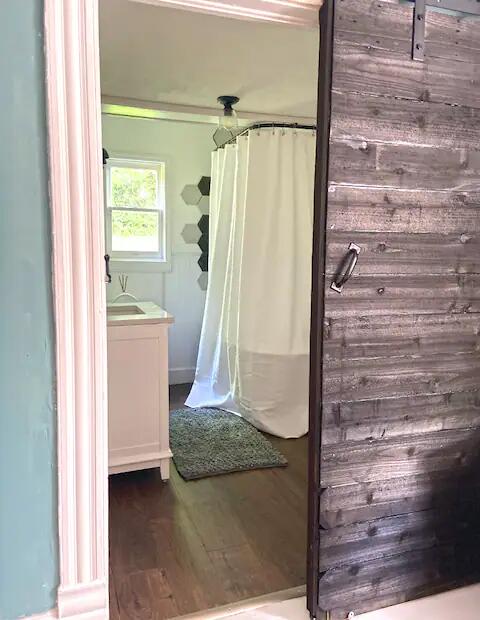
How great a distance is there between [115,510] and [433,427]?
4.72 feet

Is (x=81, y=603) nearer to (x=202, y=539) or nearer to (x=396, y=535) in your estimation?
(x=202, y=539)

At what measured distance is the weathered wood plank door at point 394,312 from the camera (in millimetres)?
1543

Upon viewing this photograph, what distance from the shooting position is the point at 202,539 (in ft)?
6.89

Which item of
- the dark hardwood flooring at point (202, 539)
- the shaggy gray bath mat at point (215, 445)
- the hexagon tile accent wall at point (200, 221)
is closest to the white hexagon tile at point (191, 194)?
the hexagon tile accent wall at point (200, 221)

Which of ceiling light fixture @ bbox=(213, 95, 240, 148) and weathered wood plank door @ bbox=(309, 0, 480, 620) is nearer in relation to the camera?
weathered wood plank door @ bbox=(309, 0, 480, 620)

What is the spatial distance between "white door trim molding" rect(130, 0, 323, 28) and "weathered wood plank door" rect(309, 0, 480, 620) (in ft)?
0.19

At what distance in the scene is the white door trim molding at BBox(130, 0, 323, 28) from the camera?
1.48 metres

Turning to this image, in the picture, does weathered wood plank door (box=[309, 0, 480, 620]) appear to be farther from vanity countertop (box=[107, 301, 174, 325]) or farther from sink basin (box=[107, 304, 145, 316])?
sink basin (box=[107, 304, 145, 316])

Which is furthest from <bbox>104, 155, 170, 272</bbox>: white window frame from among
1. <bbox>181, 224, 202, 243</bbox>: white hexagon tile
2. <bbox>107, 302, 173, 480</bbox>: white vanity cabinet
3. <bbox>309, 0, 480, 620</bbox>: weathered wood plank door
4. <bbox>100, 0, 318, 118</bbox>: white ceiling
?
<bbox>309, 0, 480, 620</bbox>: weathered wood plank door

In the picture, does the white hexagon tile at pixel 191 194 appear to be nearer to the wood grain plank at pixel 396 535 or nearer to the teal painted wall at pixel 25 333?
the teal painted wall at pixel 25 333

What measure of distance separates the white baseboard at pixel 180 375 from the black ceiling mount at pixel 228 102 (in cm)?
212

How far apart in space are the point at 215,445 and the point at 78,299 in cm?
177

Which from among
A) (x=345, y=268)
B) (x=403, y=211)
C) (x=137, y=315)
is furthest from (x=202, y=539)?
(x=403, y=211)

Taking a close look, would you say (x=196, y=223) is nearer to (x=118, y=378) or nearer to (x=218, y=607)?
(x=118, y=378)
